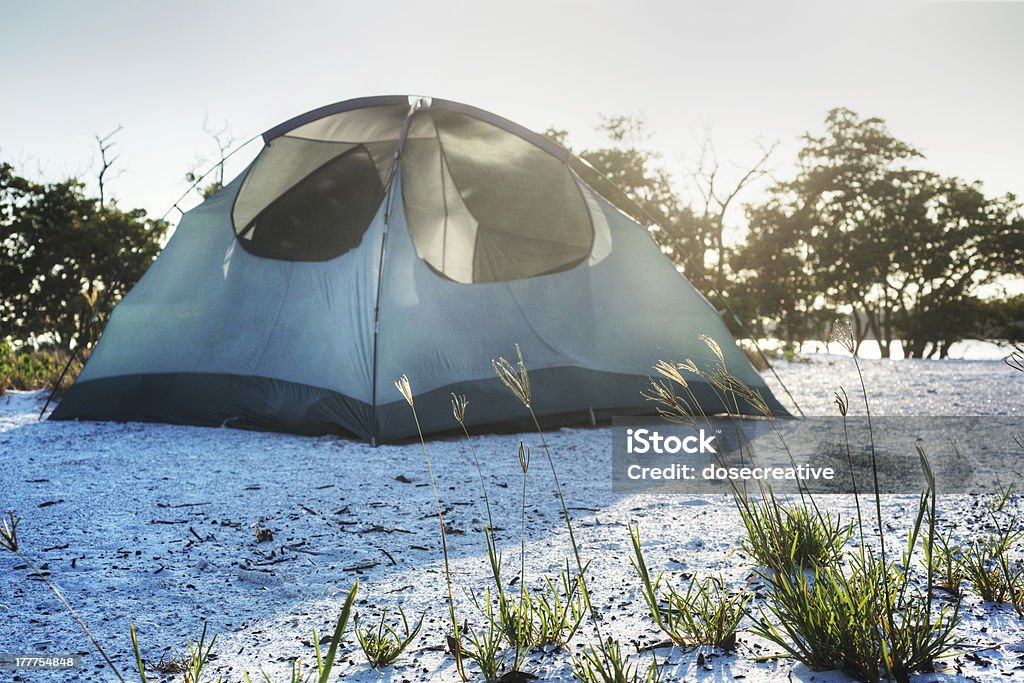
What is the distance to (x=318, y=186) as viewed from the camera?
5371 millimetres

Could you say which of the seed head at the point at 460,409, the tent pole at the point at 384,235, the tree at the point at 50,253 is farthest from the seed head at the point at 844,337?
the tree at the point at 50,253

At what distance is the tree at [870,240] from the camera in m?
17.9

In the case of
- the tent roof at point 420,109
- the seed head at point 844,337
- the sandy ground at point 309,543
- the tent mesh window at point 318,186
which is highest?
the tent roof at point 420,109

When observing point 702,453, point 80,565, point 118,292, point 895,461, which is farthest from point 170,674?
point 118,292

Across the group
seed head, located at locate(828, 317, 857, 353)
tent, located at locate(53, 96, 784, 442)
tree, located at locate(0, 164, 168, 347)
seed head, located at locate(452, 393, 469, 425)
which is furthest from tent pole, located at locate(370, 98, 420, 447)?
tree, located at locate(0, 164, 168, 347)

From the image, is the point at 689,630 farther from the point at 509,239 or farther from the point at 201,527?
the point at 509,239

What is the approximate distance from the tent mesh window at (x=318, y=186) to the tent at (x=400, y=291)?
15mm

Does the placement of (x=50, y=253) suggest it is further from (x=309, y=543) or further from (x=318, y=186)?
(x=309, y=543)

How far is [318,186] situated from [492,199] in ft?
4.29

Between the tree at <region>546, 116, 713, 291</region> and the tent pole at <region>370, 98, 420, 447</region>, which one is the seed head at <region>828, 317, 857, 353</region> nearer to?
the tent pole at <region>370, 98, 420, 447</region>

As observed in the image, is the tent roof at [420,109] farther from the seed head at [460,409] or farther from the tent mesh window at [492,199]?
the seed head at [460,409]

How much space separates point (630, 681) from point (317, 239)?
4.25 meters

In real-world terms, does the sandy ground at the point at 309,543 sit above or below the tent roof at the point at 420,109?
below

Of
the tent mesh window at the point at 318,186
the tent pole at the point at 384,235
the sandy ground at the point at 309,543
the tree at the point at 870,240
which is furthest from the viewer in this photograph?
the tree at the point at 870,240
